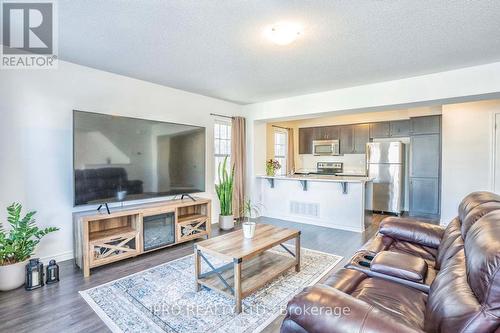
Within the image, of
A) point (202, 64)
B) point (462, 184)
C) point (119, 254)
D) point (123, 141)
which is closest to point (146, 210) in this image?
point (119, 254)

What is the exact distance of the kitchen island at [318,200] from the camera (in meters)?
4.55

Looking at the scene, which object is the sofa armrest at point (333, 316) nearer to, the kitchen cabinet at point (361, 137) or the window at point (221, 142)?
the window at point (221, 142)

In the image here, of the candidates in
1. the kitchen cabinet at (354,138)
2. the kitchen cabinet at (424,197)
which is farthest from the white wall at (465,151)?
the kitchen cabinet at (354,138)

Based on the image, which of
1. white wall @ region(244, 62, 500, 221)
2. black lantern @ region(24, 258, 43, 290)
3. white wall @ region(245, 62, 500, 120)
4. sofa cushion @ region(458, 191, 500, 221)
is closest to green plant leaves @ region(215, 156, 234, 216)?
white wall @ region(244, 62, 500, 221)

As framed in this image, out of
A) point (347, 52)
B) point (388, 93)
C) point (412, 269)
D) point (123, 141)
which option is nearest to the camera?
point (412, 269)

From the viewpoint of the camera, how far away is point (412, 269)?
5.62 feet

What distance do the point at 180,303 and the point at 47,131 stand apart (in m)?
2.45

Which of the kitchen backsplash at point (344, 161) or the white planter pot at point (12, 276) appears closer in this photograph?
the white planter pot at point (12, 276)

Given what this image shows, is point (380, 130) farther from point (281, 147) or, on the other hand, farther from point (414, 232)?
point (414, 232)

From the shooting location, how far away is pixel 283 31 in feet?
7.46

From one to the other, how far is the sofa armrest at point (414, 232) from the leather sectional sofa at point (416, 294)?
0.26 metres

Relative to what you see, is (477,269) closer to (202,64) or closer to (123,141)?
(202,64)

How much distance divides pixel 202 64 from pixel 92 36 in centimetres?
116

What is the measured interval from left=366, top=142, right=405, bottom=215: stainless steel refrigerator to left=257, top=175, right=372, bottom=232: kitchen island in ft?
4.11
